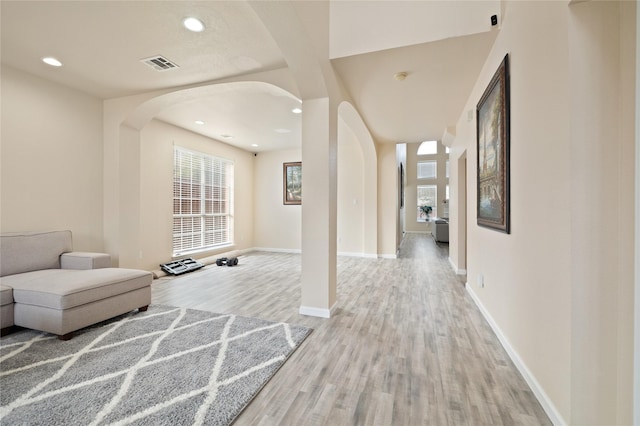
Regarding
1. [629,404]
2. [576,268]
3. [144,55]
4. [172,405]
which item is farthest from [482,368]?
[144,55]

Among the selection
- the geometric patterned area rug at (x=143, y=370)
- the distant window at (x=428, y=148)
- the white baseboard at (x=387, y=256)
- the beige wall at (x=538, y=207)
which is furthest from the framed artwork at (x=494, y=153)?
the distant window at (x=428, y=148)

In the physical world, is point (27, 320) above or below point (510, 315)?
below

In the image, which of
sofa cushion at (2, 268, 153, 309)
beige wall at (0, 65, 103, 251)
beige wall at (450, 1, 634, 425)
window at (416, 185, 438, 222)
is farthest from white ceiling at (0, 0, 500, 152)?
window at (416, 185, 438, 222)

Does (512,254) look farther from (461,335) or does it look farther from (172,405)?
(172,405)

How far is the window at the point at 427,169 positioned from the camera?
12.3 meters

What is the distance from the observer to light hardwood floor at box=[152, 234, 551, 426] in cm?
139

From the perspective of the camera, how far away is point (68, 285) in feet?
7.27

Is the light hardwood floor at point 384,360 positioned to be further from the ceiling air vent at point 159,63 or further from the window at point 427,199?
the window at point 427,199

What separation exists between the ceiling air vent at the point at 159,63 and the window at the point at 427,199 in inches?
454

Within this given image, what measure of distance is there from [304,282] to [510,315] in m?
1.76

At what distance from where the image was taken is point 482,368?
1779 mm

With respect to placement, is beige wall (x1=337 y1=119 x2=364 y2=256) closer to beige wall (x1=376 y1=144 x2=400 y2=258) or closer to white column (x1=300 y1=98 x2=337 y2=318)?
beige wall (x1=376 y1=144 x2=400 y2=258)

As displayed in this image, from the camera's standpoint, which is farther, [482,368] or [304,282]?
[304,282]

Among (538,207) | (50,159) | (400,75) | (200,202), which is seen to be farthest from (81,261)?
(538,207)
